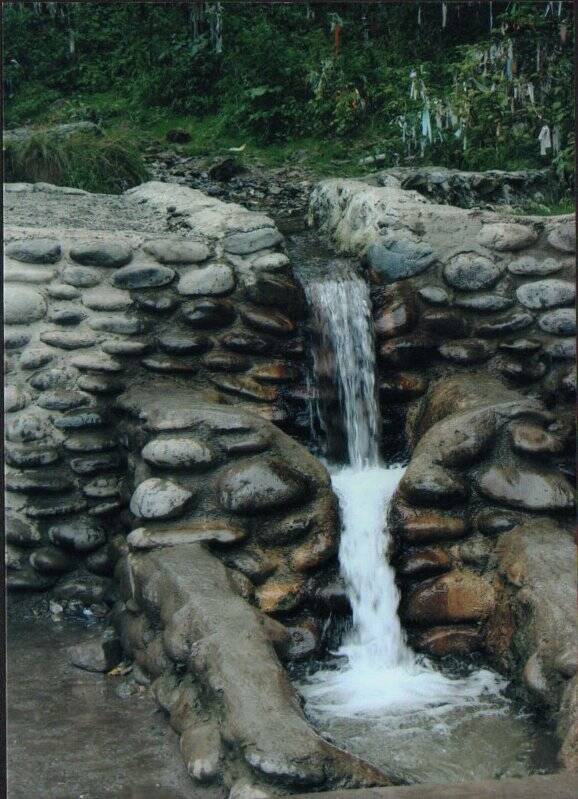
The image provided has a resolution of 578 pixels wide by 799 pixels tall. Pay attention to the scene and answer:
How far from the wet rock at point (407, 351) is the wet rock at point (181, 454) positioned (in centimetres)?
87

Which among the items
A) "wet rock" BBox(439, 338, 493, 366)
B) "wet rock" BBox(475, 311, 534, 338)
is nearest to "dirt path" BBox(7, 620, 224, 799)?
"wet rock" BBox(439, 338, 493, 366)

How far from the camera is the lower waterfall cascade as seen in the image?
2.74 metres

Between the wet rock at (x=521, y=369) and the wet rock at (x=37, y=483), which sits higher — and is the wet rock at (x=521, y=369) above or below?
above

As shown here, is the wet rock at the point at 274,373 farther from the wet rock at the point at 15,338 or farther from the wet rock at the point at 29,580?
the wet rock at the point at 29,580

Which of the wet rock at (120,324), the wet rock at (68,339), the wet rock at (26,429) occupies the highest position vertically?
the wet rock at (120,324)

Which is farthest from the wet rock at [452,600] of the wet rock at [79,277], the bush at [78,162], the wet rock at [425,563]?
the bush at [78,162]

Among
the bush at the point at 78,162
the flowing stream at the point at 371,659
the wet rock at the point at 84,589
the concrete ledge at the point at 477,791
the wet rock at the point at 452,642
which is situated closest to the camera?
the concrete ledge at the point at 477,791

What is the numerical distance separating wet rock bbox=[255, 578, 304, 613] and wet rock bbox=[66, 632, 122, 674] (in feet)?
1.40

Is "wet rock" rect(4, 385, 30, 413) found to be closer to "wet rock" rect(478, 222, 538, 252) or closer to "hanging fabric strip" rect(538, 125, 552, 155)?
"wet rock" rect(478, 222, 538, 252)

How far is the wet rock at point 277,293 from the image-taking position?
12.7 ft

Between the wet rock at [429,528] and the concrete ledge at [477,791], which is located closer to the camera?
the concrete ledge at [477,791]

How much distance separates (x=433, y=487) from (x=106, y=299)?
1.29 meters

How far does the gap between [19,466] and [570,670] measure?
1815 mm

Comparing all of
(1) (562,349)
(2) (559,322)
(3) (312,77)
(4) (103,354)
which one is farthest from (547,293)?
(4) (103,354)
